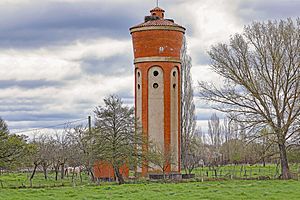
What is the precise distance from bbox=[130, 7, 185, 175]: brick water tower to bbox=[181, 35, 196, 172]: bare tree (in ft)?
12.1

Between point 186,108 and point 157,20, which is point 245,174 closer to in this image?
point 186,108

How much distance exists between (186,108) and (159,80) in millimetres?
6188

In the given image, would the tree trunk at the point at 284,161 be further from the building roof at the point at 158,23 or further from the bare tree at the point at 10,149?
the bare tree at the point at 10,149

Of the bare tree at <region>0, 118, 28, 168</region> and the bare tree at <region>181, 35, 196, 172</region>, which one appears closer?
the bare tree at <region>0, 118, 28, 168</region>

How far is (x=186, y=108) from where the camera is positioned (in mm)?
54188

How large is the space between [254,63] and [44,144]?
32695 mm

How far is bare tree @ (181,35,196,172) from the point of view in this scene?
53.7 m

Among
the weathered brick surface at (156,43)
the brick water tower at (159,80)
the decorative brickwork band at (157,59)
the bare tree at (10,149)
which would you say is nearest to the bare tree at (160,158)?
the brick water tower at (159,80)

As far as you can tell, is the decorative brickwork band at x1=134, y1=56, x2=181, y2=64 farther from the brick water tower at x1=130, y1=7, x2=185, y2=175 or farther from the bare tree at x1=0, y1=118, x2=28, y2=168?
the bare tree at x1=0, y1=118, x2=28, y2=168

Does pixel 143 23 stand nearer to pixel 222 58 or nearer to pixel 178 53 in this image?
pixel 178 53

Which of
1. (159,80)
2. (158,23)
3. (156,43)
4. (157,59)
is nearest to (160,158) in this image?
(159,80)

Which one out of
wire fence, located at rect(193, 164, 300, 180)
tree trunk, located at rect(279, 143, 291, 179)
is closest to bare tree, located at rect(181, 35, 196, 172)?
wire fence, located at rect(193, 164, 300, 180)

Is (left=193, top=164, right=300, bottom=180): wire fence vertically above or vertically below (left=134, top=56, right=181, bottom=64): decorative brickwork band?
below

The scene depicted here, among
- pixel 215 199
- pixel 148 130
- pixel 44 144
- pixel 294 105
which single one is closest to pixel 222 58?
pixel 294 105
